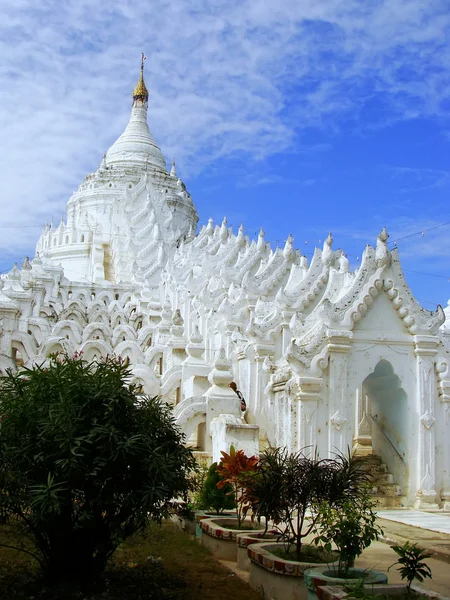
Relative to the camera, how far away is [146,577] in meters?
7.72

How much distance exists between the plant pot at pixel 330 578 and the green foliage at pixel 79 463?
5.27 ft

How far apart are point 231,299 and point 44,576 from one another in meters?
16.2

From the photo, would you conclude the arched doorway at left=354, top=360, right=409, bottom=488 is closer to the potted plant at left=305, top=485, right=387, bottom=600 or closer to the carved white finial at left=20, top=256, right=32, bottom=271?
the potted plant at left=305, top=485, right=387, bottom=600

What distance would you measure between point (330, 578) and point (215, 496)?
4671 mm

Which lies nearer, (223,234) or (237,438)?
(237,438)

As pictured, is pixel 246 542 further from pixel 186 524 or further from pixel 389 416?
pixel 389 416

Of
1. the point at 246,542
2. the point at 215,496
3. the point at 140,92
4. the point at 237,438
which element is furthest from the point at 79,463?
the point at 140,92

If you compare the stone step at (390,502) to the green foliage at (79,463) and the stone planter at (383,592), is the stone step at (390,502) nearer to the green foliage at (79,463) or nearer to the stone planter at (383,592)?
the green foliage at (79,463)

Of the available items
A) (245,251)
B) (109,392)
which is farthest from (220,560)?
(245,251)

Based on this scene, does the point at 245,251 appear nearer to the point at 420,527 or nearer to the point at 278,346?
the point at 278,346

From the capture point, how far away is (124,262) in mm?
42219

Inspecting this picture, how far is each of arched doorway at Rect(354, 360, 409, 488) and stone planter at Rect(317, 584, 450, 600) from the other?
27.6ft

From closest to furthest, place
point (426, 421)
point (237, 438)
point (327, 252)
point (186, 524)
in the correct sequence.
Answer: point (186, 524), point (237, 438), point (426, 421), point (327, 252)

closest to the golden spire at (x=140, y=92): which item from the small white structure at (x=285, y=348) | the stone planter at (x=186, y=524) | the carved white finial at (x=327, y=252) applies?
the small white structure at (x=285, y=348)
